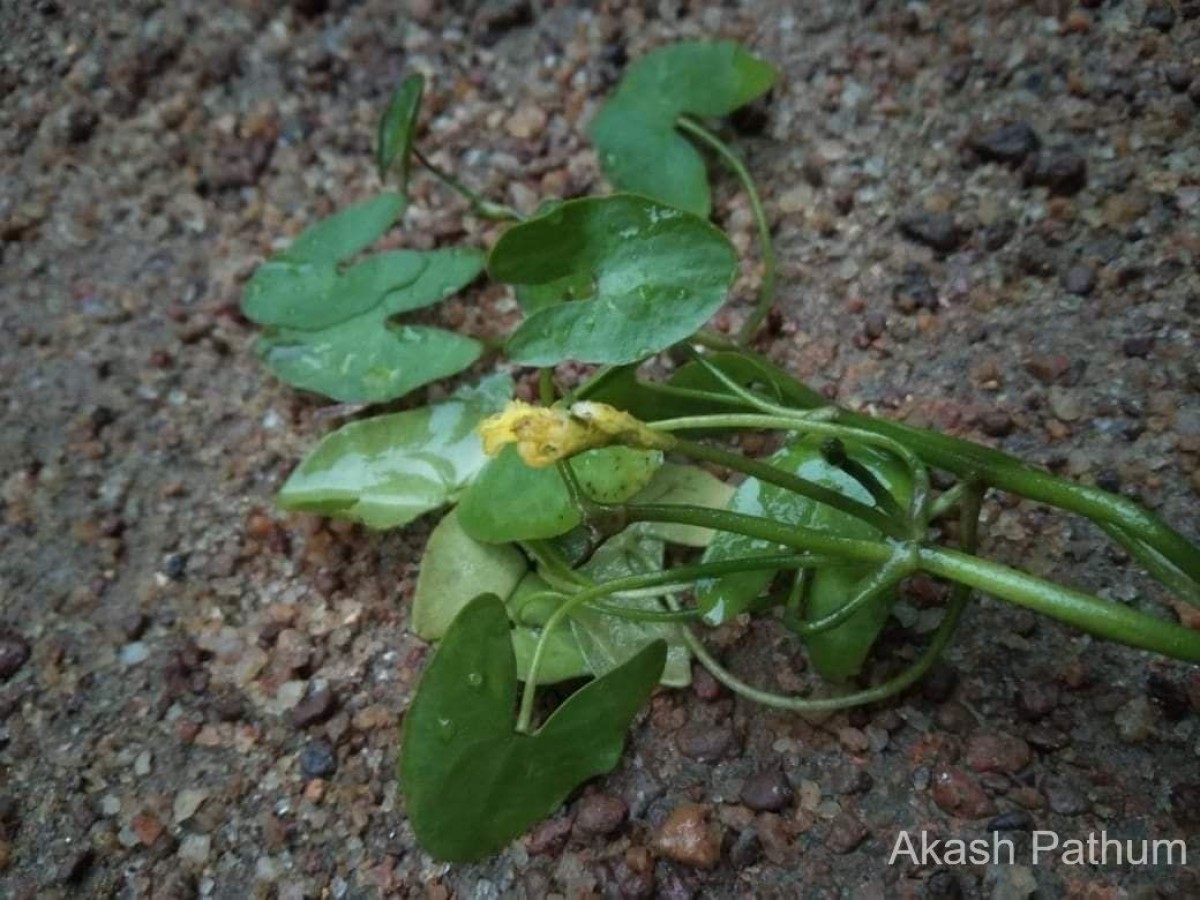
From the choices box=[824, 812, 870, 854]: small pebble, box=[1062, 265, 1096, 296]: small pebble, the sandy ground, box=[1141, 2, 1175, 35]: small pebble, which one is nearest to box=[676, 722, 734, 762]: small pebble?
the sandy ground

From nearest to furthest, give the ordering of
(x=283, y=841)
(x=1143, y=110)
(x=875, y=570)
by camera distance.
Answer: (x=875, y=570), (x=283, y=841), (x=1143, y=110)

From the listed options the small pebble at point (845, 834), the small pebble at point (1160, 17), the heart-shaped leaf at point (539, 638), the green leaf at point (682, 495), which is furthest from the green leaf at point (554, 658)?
the small pebble at point (1160, 17)

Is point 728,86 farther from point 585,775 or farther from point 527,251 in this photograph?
point 585,775

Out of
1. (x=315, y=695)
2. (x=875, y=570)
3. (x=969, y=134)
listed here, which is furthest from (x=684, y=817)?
(x=969, y=134)

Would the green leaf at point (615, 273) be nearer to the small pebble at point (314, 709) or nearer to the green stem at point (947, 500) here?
the green stem at point (947, 500)

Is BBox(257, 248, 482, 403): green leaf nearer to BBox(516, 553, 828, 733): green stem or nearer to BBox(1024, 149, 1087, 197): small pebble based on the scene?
BBox(516, 553, 828, 733): green stem

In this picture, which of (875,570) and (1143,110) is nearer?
(875,570)

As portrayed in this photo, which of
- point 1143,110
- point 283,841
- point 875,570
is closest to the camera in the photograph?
point 875,570
